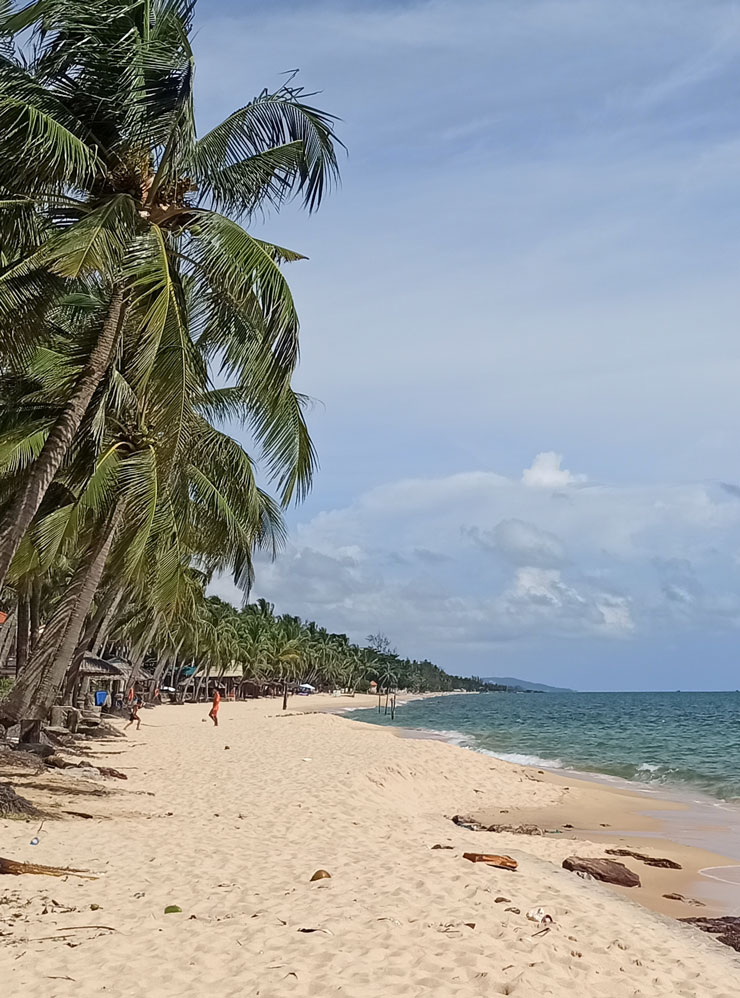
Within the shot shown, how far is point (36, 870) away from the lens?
730 centimetres

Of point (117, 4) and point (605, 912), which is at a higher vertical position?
point (117, 4)

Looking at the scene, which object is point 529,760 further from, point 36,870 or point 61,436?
point 36,870

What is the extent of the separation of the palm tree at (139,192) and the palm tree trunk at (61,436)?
0.05ft

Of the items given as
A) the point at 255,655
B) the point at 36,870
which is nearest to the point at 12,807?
the point at 36,870

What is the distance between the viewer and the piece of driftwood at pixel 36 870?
721 cm

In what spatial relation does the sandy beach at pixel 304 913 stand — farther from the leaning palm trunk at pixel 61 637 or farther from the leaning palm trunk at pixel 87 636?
Answer: the leaning palm trunk at pixel 87 636

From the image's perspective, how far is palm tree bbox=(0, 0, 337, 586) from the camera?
9.26 m

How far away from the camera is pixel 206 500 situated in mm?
16219

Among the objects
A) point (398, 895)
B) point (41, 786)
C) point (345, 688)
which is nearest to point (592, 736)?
point (41, 786)

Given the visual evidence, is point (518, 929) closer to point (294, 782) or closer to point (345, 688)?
point (294, 782)

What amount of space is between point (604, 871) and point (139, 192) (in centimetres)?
991

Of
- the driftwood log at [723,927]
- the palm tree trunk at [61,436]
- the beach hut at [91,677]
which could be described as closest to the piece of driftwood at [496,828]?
the driftwood log at [723,927]

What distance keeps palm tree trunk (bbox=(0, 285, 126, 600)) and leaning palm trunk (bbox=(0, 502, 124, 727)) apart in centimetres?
400

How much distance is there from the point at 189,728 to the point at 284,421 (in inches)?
1045
